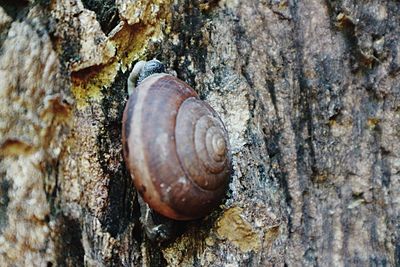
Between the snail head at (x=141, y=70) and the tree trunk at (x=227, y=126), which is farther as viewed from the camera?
the snail head at (x=141, y=70)

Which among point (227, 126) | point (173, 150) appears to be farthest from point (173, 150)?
point (227, 126)

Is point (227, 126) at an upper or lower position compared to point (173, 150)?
lower

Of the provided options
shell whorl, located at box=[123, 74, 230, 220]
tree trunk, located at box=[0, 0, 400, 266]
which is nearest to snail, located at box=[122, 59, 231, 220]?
shell whorl, located at box=[123, 74, 230, 220]

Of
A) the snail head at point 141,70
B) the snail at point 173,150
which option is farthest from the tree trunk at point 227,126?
the snail at point 173,150

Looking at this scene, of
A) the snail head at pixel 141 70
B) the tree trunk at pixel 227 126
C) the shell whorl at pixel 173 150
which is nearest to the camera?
the shell whorl at pixel 173 150

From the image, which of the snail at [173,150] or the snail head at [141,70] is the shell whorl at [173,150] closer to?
the snail at [173,150]

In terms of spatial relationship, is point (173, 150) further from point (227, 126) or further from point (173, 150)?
point (227, 126)

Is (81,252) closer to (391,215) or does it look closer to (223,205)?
(223,205)

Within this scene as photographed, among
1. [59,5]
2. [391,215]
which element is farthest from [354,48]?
[59,5]
